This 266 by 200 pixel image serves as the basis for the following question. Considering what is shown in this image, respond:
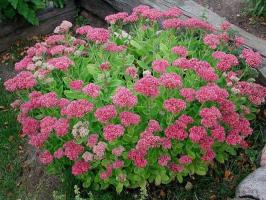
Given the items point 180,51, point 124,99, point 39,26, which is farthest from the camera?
point 39,26

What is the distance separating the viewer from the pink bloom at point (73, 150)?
328cm

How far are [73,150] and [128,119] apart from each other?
471 millimetres

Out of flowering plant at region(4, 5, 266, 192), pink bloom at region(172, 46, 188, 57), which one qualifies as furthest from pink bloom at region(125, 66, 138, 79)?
pink bloom at region(172, 46, 188, 57)

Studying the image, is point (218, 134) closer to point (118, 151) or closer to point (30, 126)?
point (118, 151)

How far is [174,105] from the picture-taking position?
3168 mm

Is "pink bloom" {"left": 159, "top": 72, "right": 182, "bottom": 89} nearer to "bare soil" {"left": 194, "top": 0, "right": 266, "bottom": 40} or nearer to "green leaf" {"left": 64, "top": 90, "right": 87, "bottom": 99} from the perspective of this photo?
"green leaf" {"left": 64, "top": 90, "right": 87, "bottom": 99}

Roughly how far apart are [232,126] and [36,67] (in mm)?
1613

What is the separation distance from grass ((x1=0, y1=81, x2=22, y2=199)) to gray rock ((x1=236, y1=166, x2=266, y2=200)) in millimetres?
1993

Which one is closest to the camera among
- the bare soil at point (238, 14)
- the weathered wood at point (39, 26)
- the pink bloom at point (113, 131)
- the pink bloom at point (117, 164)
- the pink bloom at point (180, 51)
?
the pink bloom at point (113, 131)

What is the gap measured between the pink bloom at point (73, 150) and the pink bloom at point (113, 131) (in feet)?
0.89

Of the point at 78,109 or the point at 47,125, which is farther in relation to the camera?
the point at 47,125

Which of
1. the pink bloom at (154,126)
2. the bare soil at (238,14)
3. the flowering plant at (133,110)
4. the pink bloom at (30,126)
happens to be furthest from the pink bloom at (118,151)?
the bare soil at (238,14)

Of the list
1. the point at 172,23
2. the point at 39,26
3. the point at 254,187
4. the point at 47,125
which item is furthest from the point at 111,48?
the point at 39,26

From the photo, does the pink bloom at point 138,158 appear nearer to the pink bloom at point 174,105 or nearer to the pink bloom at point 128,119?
the pink bloom at point 128,119
